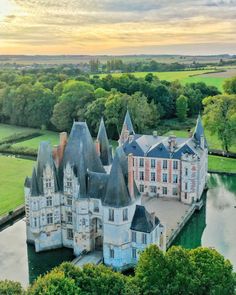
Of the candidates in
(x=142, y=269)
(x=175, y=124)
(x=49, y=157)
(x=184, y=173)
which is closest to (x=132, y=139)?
(x=184, y=173)

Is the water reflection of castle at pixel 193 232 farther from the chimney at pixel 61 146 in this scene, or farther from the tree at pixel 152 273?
the tree at pixel 152 273

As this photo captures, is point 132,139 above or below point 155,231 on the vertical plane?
above

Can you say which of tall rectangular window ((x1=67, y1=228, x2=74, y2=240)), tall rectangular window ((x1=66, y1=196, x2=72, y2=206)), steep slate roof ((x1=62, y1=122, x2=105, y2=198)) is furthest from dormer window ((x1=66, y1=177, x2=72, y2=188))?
tall rectangular window ((x1=67, y1=228, x2=74, y2=240))

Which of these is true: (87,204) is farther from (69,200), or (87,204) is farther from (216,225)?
(216,225)

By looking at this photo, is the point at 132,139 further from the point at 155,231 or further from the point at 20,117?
the point at 20,117

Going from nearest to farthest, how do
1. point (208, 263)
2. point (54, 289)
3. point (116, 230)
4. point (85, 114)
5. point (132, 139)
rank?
point (54, 289) → point (208, 263) → point (116, 230) → point (132, 139) → point (85, 114)

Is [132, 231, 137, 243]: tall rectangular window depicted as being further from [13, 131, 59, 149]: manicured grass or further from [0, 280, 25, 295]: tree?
[13, 131, 59, 149]: manicured grass
